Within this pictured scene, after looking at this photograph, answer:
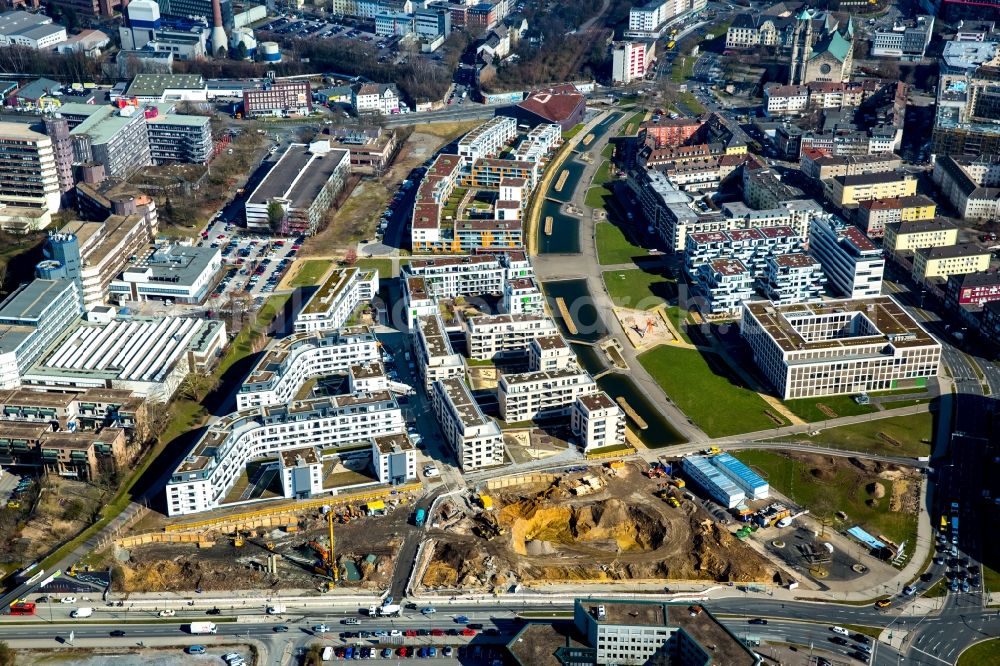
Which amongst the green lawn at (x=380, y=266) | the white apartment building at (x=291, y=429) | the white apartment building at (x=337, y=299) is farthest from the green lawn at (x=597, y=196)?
the white apartment building at (x=291, y=429)

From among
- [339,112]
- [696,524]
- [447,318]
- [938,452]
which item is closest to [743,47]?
[339,112]

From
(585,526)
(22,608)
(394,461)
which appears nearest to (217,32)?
(394,461)

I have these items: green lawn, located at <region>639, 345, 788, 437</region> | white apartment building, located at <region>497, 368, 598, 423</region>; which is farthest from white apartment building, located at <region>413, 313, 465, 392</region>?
green lawn, located at <region>639, 345, 788, 437</region>

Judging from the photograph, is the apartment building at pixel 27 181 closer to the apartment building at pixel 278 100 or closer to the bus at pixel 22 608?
the apartment building at pixel 278 100

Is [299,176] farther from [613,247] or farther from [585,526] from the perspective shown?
[585,526]

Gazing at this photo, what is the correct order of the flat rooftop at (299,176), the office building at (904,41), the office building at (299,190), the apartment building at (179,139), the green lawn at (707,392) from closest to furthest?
the green lawn at (707,392) → the office building at (299,190) → the flat rooftop at (299,176) → the apartment building at (179,139) → the office building at (904,41)

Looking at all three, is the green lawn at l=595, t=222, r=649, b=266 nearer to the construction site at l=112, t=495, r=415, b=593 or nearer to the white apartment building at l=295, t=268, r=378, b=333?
the white apartment building at l=295, t=268, r=378, b=333
